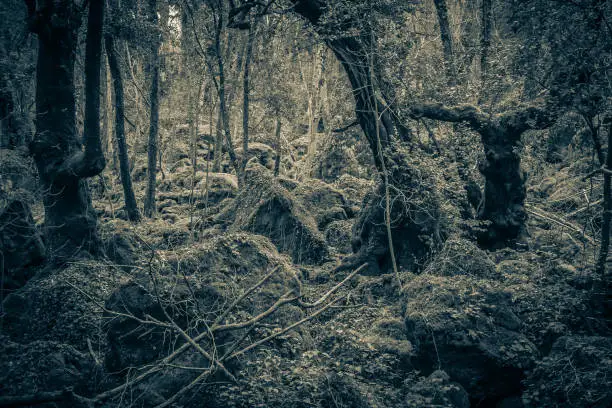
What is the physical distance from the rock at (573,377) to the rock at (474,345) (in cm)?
27

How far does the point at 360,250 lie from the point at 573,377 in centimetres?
446

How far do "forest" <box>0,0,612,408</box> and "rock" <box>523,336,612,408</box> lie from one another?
0.03 meters

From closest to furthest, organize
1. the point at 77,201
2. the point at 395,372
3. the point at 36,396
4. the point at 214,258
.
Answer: the point at 36,396
the point at 395,372
the point at 214,258
the point at 77,201

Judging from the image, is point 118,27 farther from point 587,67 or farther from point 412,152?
point 587,67

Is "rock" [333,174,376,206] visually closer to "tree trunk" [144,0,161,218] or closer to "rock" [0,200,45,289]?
"tree trunk" [144,0,161,218]

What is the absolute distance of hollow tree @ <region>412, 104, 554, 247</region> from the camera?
796cm

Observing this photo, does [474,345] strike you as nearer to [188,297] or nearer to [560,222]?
[188,297]

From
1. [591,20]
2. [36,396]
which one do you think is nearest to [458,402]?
[36,396]

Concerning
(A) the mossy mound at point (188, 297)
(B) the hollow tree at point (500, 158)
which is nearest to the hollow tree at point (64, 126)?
(A) the mossy mound at point (188, 297)

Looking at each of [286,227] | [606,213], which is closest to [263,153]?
[286,227]

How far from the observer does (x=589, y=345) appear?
5723 millimetres

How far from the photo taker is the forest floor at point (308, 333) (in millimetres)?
5285

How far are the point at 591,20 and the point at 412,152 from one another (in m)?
3.42

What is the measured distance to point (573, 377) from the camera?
5438 mm
